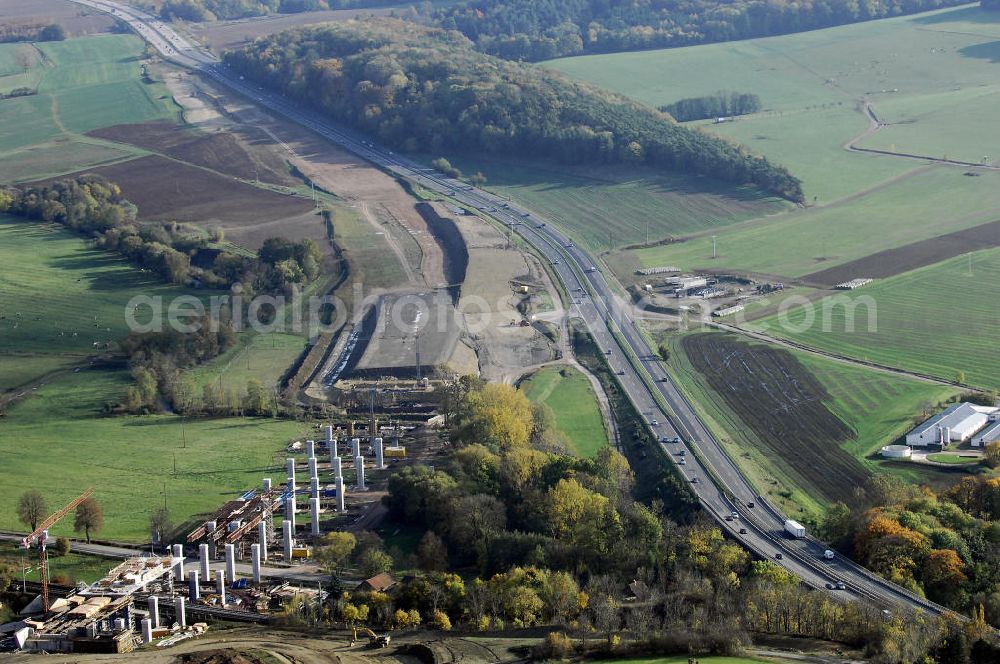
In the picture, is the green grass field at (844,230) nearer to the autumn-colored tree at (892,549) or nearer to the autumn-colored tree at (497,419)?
the autumn-colored tree at (497,419)

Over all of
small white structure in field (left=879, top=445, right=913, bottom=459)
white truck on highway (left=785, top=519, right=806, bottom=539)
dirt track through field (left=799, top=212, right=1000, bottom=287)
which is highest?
dirt track through field (left=799, top=212, right=1000, bottom=287)

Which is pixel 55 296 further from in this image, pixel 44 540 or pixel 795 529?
pixel 795 529

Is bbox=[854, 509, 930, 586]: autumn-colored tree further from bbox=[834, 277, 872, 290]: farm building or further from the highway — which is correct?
bbox=[834, 277, 872, 290]: farm building

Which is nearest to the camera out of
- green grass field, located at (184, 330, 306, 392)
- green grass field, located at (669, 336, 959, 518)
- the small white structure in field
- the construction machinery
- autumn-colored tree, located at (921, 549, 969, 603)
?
the construction machinery

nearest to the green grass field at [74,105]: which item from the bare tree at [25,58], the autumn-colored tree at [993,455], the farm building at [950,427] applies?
the bare tree at [25,58]

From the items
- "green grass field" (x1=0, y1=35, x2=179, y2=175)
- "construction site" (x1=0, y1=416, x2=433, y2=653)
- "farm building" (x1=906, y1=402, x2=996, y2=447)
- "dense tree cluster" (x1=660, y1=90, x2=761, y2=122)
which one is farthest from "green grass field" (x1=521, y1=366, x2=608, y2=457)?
"green grass field" (x1=0, y1=35, x2=179, y2=175)

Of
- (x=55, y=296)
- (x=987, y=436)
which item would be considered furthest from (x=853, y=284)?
(x=55, y=296)
